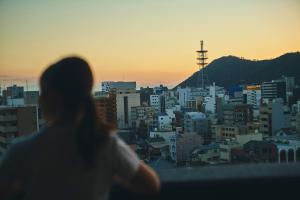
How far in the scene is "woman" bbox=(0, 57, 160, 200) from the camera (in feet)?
2.22

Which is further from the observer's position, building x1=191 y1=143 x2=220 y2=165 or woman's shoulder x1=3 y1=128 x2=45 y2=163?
building x1=191 y1=143 x2=220 y2=165

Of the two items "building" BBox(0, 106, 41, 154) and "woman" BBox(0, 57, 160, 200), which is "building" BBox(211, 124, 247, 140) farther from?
"woman" BBox(0, 57, 160, 200)

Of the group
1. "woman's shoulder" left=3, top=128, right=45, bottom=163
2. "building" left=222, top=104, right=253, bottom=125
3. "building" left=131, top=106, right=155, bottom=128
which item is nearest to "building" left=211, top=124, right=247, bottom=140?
"building" left=222, top=104, right=253, bottom=125

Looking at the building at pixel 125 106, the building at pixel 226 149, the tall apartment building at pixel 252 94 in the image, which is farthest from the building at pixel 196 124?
the tall apartment building at pixel 252 94

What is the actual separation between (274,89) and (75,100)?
1465 inches

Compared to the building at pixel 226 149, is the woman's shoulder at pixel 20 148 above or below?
above

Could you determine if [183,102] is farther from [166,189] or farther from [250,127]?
[166,189]

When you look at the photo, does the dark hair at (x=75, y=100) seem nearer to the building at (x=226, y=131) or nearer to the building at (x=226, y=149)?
the building at (x=226, y=149)

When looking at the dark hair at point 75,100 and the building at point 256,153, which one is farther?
the building at point 256,153

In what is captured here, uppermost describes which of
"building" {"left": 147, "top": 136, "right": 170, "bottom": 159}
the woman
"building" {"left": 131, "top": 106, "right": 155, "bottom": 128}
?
the woman

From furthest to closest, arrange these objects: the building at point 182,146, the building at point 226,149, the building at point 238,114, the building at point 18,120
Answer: the building at point 238,114
the building at point 182,146
the building at point 226,149
the building at point 18,120

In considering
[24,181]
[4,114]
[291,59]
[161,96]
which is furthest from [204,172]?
[161,96]

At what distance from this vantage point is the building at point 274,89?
36.0m

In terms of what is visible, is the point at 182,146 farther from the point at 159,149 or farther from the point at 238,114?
the point at 238,114
